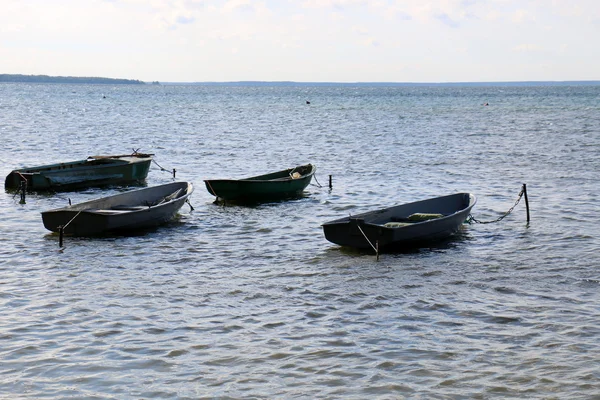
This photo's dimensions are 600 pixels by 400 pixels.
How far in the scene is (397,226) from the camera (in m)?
18.7

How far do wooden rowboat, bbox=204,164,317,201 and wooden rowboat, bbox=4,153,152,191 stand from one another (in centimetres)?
612

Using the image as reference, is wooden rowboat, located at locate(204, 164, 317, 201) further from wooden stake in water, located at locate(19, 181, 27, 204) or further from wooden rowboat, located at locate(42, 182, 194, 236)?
wooden stake in water, located at locate(19, 181, 27, 204)

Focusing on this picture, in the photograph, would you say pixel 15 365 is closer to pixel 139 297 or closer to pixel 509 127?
pixel 139 297

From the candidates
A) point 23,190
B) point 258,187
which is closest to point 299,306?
point 258,187

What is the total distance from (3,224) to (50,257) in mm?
5210

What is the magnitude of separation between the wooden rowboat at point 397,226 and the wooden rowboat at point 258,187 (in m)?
6.69

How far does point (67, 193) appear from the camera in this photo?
2858 cm

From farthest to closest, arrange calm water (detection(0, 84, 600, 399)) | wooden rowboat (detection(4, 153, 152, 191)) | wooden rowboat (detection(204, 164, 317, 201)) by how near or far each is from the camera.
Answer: wooden rowboat (detection(4, 153, 152, 191)) < wooden rowboat (detection(204, 164, 317, 201)) < calm water (detection(0, 84, 600, 399))

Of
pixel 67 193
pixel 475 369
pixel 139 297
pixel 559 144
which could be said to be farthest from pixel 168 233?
pixel 559 144

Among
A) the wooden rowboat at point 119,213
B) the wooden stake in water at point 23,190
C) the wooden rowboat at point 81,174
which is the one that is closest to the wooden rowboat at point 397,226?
the wooden rowboat at point 119,213

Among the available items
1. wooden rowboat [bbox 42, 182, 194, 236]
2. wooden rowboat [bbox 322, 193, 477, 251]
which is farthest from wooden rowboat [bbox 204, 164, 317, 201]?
wooden rowboat [bbox 322, 193, 477, 251]

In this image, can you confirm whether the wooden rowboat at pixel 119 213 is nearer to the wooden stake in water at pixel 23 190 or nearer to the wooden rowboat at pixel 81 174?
the wooden stake in water at pixel 23 190

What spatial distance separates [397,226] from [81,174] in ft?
50.3

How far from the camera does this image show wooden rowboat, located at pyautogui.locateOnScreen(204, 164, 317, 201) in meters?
25.5
